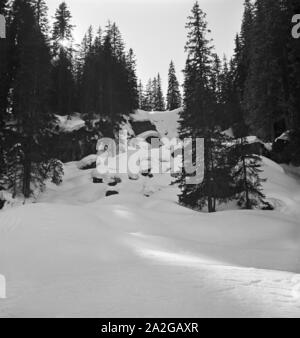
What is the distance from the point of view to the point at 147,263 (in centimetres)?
757

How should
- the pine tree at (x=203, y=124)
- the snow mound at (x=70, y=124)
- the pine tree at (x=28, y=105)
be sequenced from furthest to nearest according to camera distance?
the snow mound at (x=70, y=124) < the pine tree at (x=28, y=105) < the pine tree at (x=203, y=124)

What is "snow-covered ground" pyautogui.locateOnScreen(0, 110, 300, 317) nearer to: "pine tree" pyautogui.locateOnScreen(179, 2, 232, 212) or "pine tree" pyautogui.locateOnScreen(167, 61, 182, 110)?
"pine tree" pyautogui.locateOnScreen(179, 2, 232, 212)

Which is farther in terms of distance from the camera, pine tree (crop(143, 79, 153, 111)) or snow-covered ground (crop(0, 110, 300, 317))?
pine tree (crop(143, 79, 153, 111))

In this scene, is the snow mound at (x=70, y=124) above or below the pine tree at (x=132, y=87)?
below

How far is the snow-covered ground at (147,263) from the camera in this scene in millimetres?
4898

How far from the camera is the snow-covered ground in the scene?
4898 mm

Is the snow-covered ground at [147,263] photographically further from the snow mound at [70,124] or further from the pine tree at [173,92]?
the pine tree at [173,92]

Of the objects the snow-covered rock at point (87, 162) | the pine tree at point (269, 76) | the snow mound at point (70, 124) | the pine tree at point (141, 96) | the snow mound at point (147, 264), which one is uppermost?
the pine tree at point (141, 96)

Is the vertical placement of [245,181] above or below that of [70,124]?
below
